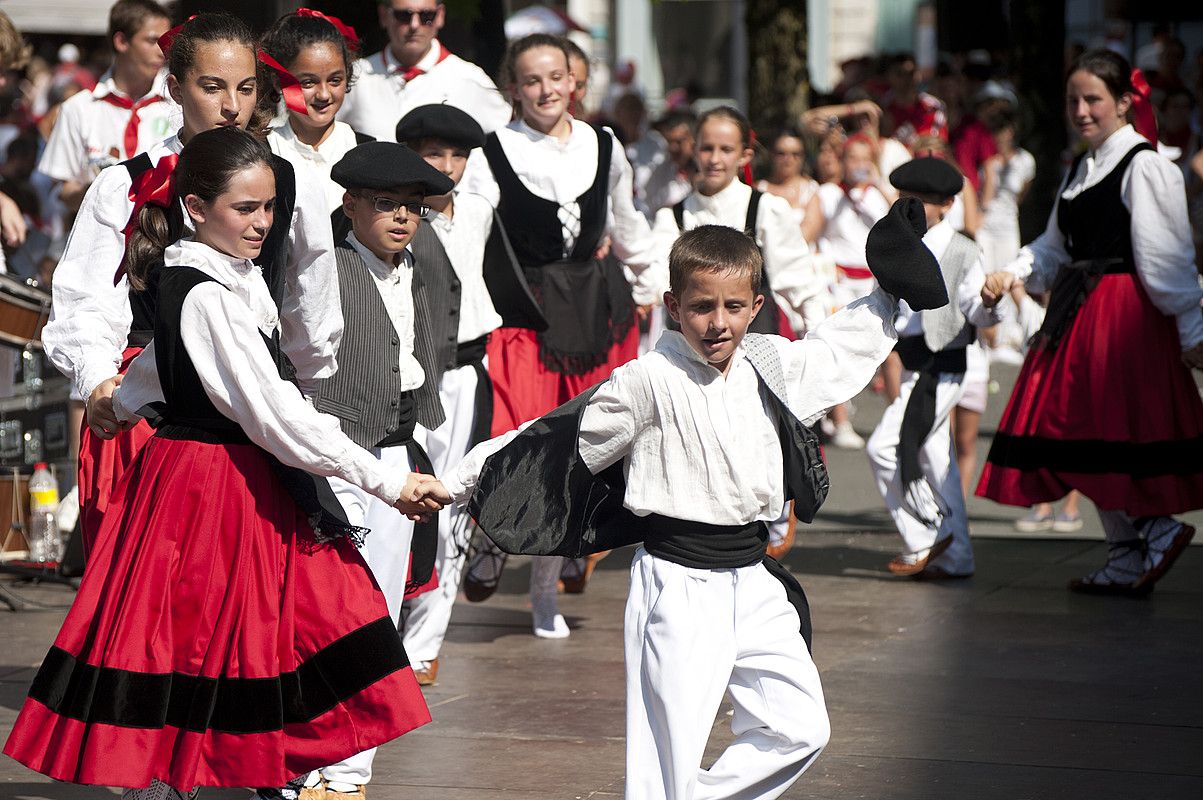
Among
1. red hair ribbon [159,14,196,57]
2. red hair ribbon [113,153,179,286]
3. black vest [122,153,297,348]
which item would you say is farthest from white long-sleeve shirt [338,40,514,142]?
black vest [122,153,297,348]

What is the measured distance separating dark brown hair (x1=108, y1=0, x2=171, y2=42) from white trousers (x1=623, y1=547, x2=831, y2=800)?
5058 millimetres

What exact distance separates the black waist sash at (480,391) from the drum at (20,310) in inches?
94.9

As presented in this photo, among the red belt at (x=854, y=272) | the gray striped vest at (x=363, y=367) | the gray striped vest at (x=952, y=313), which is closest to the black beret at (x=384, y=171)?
the gray striped vest at (x=363, y=367)

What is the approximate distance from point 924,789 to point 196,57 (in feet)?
8.89

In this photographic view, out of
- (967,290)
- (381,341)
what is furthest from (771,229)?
(381,341)

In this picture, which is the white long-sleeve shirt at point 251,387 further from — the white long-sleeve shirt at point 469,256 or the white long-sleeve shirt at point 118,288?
the white long-sleeve shirt at point 469,256

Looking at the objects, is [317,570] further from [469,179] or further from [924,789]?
[469,179]

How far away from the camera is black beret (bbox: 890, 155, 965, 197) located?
7.82m

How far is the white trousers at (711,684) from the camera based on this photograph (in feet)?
13.1

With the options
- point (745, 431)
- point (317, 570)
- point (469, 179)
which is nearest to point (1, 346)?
point (469, 179)

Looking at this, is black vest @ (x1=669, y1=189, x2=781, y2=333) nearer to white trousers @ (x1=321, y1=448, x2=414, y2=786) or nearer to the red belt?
white trousers @ (x1=321, y1=448, x2=414, y2=786)

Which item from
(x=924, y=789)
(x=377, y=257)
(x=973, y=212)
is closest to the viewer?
(x=924, y=789)

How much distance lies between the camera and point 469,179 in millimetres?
6875

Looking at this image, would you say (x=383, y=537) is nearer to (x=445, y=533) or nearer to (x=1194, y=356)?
(x=445, y=533)
